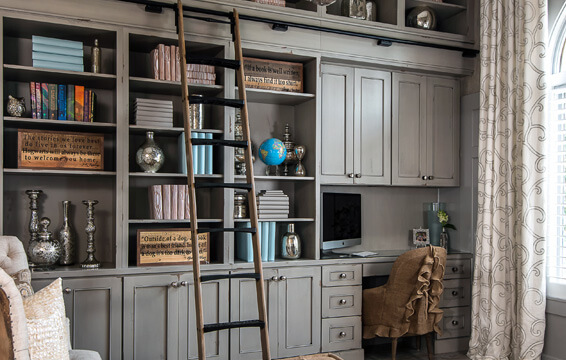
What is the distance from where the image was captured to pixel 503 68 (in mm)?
4059

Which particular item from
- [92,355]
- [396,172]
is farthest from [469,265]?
[92,355]

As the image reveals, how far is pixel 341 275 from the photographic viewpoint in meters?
3.93

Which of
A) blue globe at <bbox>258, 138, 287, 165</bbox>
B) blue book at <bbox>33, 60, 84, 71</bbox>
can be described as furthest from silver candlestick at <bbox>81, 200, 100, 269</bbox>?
blue globe at <bbox>258, 138, 287, 165</bbox>

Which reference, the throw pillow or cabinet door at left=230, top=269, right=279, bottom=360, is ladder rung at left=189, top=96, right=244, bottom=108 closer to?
cabinet door at left=230, top=269, right=279, bottom=360

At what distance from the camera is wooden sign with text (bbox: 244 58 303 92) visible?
3.83 meters

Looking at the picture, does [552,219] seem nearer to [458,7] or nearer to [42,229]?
[458,7]

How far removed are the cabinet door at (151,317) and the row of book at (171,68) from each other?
4.38ft

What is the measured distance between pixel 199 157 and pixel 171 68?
0.63 metres

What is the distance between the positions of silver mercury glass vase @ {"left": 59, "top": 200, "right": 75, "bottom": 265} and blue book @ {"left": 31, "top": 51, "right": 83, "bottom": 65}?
909 millimetres

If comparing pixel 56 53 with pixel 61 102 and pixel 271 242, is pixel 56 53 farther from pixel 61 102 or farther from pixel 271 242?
pixel 271 242

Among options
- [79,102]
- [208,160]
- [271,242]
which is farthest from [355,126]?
[79,102]

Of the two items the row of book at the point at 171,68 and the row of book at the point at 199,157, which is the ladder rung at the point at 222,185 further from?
the row of book at the point at 171,68

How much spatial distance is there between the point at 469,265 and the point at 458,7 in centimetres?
220

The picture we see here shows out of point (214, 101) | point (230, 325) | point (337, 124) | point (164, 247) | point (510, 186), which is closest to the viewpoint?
point (230, 325)
